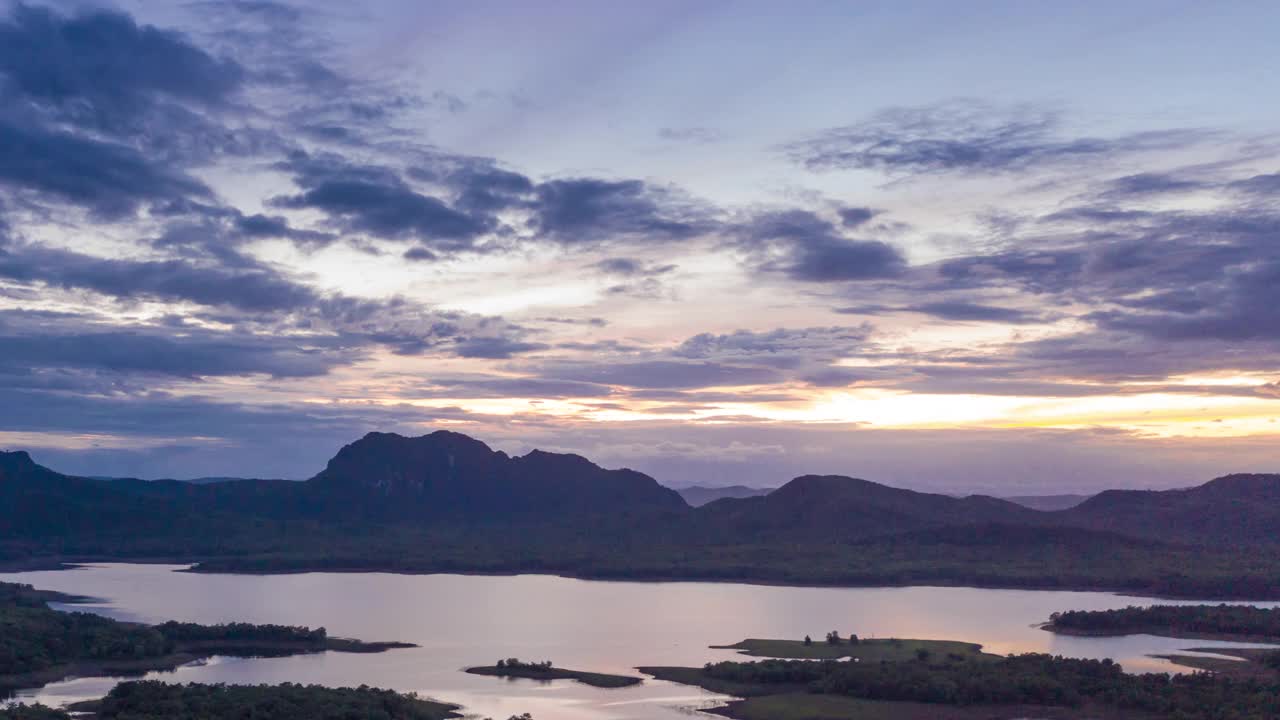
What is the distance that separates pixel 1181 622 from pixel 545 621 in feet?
219

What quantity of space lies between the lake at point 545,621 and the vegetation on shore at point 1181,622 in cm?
487

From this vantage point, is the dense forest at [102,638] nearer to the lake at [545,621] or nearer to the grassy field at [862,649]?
the lake at [545,621]

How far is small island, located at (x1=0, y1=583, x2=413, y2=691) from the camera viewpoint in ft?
320

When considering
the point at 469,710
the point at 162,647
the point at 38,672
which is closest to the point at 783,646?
the point at 469,710

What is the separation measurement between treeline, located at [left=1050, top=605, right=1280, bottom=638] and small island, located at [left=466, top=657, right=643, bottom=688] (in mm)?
56986

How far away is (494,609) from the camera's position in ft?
481

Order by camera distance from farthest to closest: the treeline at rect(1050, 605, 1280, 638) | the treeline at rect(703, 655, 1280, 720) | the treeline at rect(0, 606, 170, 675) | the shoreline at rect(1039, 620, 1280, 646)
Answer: the treeline at rect(1050, 605, 1280, 638)
the shoreline at rect(1039, 620, 1280, 646)
the treeline at rect(0, 606, 170, 675)
the treeline at rect(703, 655, 1280, 720)

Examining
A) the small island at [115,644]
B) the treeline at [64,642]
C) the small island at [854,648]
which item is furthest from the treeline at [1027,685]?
the treeline at [64,642]

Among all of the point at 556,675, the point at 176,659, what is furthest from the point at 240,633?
the point at 556,675

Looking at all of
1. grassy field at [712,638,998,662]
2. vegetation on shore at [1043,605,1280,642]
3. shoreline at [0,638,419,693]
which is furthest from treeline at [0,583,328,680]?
vegetation on shore at [1043,605,1280,642]

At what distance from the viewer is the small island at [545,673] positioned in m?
93.8

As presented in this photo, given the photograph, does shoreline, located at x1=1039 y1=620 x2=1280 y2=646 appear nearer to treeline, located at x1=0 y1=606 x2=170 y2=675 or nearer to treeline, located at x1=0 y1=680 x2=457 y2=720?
treeline, located at x1=0 y1=680 x2=457 y2=720

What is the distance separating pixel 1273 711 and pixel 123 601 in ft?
413

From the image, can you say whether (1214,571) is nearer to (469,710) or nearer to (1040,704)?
(1040,704)
